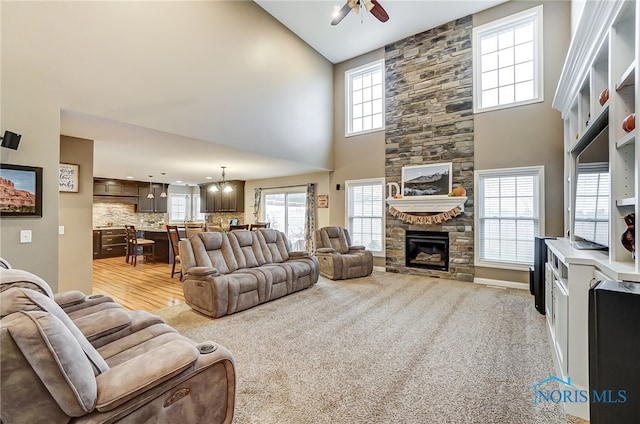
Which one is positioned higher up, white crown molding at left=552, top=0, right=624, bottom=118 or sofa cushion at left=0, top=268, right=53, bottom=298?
white crown molding at left=552, top=0, right=624, bottom=118

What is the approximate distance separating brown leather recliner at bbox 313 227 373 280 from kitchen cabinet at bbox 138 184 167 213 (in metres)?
7.29

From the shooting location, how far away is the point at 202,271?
362 cm

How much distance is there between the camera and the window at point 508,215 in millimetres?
4962

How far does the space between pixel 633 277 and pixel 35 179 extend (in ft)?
15.9

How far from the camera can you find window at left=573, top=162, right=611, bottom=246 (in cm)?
228

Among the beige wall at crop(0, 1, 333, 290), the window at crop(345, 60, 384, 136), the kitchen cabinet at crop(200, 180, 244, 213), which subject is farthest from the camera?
the kitchen cabinet at crop(200, 180, 244, 213)

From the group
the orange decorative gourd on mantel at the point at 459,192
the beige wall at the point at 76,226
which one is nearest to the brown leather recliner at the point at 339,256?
the orange decorative gourd on mantel at the point at 459,192

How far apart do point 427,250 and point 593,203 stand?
3672 millimetres

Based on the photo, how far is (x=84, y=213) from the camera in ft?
13.5

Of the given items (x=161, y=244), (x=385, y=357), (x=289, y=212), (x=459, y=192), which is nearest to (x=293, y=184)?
(x=289, y=212)

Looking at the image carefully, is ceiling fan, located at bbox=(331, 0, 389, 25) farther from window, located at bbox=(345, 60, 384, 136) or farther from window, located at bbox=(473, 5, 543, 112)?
window, located at bbox=(345, 60, 384, 136)

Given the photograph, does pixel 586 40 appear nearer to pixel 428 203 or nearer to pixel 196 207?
pixel 428 203

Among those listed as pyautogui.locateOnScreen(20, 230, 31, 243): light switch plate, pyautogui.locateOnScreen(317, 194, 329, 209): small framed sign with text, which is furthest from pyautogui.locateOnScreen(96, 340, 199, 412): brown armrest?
pyautogui.locateOnScreen(317, 194, 329, 209): small framed sign with text

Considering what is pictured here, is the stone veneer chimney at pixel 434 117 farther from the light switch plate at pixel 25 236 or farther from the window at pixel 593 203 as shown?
the light switch plate at pixel 25 236
